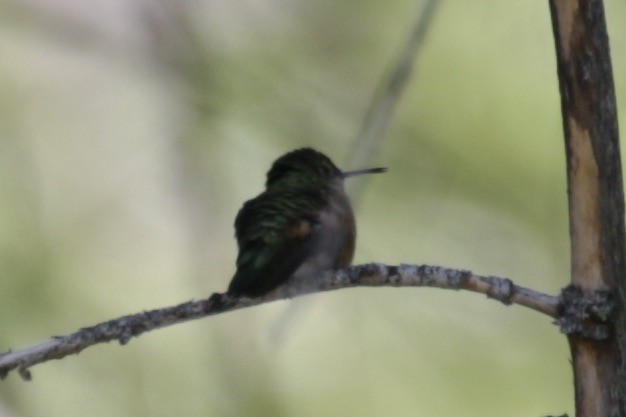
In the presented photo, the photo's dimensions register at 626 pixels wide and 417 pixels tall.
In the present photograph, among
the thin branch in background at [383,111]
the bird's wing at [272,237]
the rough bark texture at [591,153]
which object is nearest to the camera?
the thin branch in background at [383,111]

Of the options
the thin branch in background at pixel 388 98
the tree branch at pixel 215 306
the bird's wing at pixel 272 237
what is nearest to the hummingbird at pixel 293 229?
the bird's wing at pixel 272 237

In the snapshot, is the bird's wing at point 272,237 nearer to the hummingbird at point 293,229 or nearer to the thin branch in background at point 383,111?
the hummingbird at point 293,229

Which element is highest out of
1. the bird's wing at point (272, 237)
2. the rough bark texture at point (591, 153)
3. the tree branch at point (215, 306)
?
the bird's wing at point (272, 237)

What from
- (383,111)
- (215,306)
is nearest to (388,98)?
(383,111)

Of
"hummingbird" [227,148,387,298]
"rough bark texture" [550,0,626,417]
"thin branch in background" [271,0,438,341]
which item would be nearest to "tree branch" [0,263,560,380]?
"rough bark texture" [550,0,626,417]

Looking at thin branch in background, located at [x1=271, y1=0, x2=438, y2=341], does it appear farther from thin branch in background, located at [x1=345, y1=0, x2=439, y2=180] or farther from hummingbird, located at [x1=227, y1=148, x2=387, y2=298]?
hummingbird, located at [x1=227, y1=148, x2=387, y2=298]

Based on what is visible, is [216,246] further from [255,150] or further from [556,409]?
[556,409]

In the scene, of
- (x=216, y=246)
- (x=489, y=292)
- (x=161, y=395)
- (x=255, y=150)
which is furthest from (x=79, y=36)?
(x=489, y=292)
